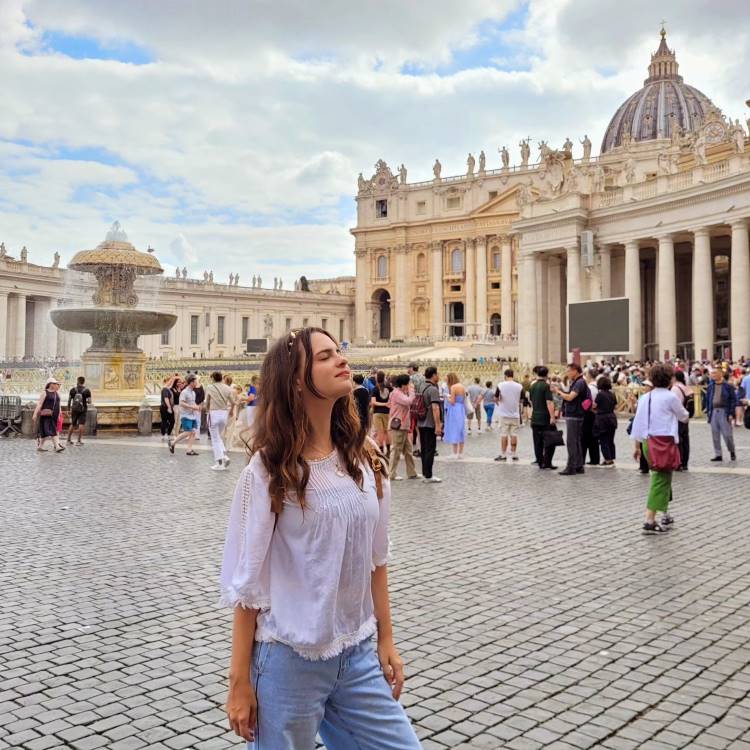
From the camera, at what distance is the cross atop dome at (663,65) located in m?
85.6

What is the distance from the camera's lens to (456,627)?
16.7 feet

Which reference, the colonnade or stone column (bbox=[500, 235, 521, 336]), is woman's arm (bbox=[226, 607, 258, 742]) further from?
stone column (bbox=[500, 235, 521, 336])

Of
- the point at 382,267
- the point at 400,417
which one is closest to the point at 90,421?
the point at 400,417

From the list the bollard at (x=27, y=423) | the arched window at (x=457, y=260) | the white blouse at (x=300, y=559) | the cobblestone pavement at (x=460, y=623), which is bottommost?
the cobblestone pavement at (x=460, y=623)

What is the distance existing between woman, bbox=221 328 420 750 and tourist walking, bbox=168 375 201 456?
13.8 m

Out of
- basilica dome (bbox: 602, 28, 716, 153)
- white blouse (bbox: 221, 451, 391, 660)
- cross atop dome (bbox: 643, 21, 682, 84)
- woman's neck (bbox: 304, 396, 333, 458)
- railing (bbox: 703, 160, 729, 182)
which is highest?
cross atop dome (bbox: 643, 21, 682, 84)

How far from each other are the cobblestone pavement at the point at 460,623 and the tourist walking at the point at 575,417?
268 cm

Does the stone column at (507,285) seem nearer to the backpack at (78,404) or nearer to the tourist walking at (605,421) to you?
the backpack at (78,404)

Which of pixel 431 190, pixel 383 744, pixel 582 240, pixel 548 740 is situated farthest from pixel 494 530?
pixel 431 190

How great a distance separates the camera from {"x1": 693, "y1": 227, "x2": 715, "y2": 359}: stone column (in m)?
33.5

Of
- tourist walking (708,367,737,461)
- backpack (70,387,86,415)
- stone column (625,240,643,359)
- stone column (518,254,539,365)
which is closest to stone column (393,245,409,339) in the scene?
stone column (518,254,539,365)

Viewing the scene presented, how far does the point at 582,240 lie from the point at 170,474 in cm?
2978

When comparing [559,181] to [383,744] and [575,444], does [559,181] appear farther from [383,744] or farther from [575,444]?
[383,744]

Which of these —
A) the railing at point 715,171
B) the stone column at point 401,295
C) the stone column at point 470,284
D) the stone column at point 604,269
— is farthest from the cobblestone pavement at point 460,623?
the stone column at point 401,295
